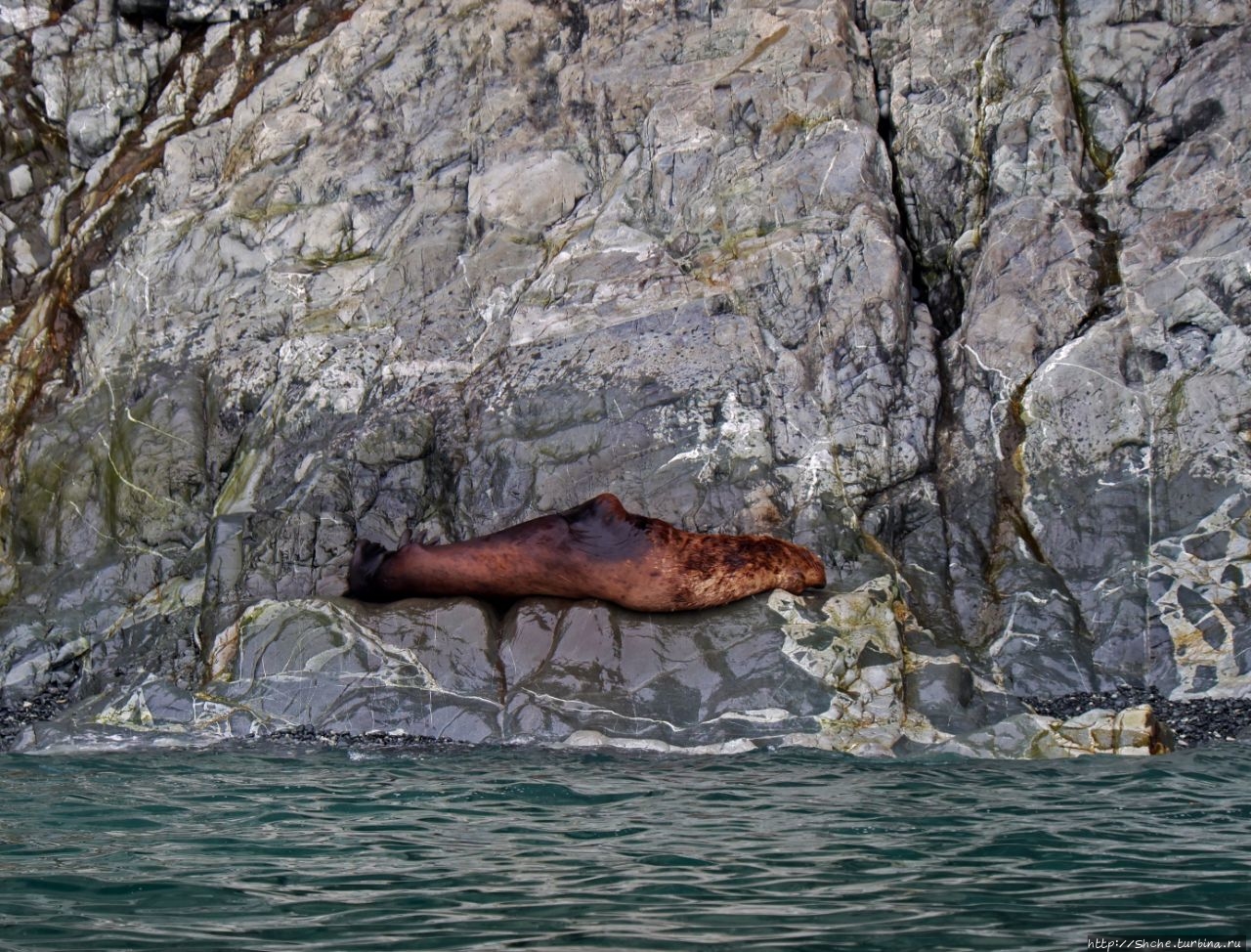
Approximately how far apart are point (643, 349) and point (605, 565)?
2702mm

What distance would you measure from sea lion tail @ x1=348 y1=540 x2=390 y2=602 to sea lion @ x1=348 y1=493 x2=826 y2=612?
0.11 ft

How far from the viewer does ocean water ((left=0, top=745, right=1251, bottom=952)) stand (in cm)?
406

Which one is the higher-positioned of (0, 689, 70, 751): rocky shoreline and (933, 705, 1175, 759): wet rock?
(0, 689, 70, 751): rocky shoreline

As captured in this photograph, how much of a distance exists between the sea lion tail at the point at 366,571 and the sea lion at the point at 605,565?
0.11 ft

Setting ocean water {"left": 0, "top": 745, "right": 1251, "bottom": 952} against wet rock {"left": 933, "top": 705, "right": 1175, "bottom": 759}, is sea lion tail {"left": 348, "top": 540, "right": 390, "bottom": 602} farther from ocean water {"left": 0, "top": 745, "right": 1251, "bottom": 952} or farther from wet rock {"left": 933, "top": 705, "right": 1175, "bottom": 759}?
wet rock {"left": 933, "top": 705, "right": 1175, "bottom": 759}

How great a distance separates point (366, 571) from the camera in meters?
10.2

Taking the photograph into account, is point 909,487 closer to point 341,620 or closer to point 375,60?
point 341,620

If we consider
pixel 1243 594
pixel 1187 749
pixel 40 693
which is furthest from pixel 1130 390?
pixel 40 693

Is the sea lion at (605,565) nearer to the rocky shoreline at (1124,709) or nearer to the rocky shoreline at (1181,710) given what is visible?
the rocky shoreline at (1124,709)

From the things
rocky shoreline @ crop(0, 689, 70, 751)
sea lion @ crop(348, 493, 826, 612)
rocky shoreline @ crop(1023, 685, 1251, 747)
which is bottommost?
rocky shoreline @ crop(1023, 685, 1251, 747)

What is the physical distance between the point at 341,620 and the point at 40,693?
339cm

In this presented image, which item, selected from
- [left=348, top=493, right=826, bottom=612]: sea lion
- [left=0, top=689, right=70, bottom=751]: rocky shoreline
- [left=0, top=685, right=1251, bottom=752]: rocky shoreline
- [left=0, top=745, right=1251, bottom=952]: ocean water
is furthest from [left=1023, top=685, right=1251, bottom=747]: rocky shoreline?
[left=0, top=689, right=70, bottom=751]: rocky shoreline

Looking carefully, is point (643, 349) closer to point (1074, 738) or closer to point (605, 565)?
point (605, 565)

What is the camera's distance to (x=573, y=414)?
437 inches
